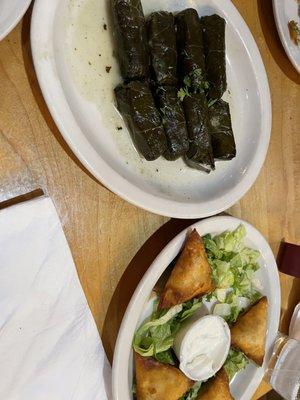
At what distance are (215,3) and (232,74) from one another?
340mm

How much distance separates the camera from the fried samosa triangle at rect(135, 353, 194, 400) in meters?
2.13

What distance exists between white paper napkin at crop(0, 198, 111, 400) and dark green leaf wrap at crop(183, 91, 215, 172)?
687 mm

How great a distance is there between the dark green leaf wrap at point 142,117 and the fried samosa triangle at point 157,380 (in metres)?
0.85

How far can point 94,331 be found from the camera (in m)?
2.07

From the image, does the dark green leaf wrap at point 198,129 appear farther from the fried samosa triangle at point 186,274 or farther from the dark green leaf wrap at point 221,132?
the fried samosa triangle at point 186,274

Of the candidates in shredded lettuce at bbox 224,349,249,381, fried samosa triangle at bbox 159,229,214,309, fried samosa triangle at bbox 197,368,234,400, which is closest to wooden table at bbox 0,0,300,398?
fried samosa triangle at bbox 159,229,214,309

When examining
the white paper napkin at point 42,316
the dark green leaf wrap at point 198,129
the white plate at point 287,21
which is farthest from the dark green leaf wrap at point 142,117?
the white plate at point 287,21

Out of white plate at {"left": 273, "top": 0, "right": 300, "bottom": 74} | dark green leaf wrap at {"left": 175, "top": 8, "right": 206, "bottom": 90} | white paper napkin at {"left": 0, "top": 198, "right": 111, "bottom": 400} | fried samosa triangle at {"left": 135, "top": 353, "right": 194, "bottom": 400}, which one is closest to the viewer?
white paper napkin at {"left": 0, "top": 198, "right": 111, "bottom": 400}

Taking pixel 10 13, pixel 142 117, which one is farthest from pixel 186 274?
pixel 10 13

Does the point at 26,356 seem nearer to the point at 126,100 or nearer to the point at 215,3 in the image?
the point at 126,100

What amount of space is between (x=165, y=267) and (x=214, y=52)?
3.25 feet

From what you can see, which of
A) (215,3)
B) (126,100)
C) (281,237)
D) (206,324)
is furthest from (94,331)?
(215,3)

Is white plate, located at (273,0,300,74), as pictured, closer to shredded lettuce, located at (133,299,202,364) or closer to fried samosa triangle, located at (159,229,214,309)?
fried samosa triangle, located at (159,229,214,309)

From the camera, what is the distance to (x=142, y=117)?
6.84 feet
